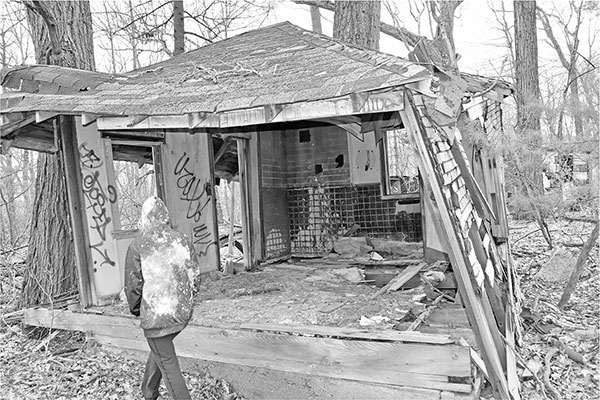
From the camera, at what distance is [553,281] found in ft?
27.1

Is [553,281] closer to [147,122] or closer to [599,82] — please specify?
[599,82]

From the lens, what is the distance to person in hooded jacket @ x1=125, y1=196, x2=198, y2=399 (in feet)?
13.0

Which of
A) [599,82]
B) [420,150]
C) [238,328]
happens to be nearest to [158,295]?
[238,328]

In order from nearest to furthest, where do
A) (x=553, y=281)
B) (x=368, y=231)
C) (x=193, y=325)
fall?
(x=193, y=325) < (x=553, y=281) < (x=368, y=231)

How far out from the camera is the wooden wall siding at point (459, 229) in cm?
410

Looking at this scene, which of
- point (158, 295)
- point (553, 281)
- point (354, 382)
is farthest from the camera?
point (553, 281)

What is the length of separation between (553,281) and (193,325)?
243 inches

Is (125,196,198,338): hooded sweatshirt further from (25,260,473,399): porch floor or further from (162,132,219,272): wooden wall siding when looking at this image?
(162,132,219,272): wooden wall siding

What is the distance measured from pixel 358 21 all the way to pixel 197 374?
7923 mm

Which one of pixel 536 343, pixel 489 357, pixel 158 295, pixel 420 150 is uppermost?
pixel 420 150

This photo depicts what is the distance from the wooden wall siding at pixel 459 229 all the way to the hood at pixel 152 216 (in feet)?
7.22

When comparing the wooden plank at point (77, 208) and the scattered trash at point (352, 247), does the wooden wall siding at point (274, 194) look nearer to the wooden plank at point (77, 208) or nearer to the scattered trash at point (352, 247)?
the scattered trash at point (352, 247)

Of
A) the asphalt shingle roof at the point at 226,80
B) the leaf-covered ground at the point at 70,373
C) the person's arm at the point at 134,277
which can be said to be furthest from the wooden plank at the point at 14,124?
the person's arm at the point at 134,277

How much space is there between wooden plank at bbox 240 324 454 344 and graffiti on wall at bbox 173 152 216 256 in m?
3.31
